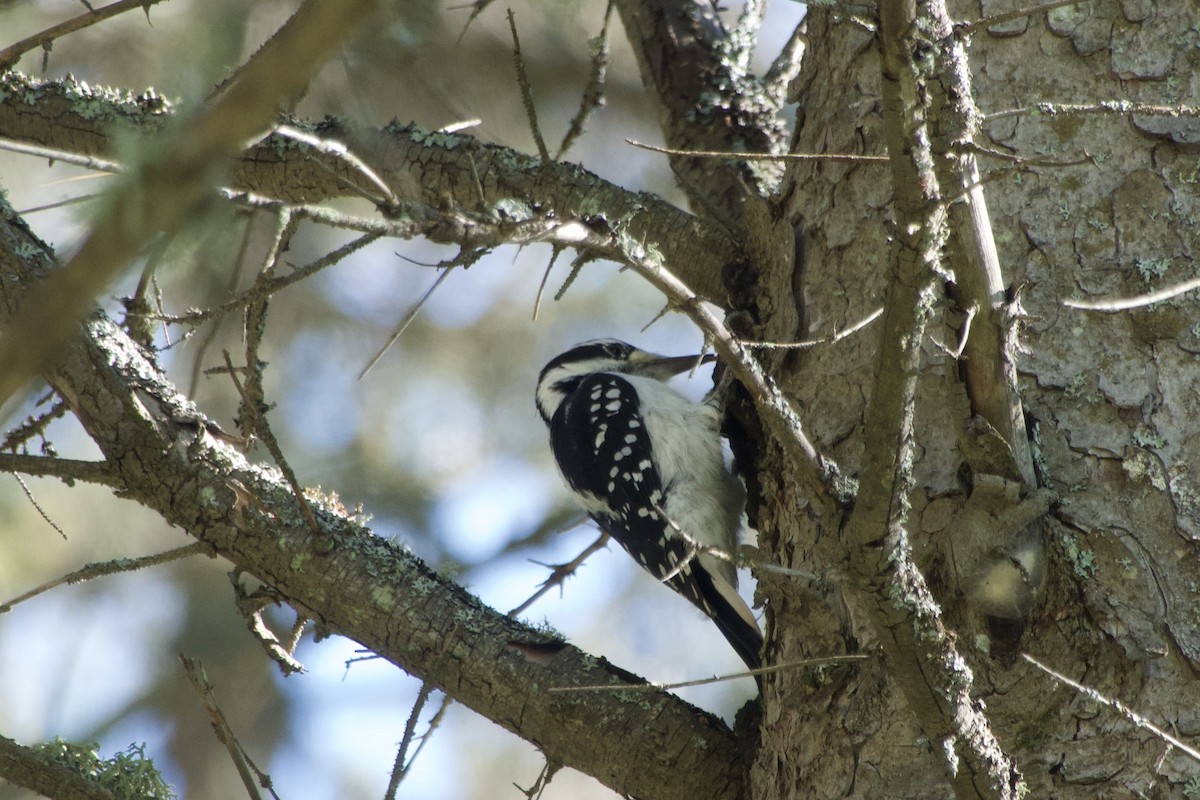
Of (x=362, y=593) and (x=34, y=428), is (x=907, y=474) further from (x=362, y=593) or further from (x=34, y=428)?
(x=34, y=428)

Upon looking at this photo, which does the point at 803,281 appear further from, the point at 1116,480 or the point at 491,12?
the point at 491,12

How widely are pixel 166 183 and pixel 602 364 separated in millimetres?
3676

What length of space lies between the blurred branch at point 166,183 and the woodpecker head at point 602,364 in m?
3.52

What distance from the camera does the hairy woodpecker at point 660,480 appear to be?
330cm

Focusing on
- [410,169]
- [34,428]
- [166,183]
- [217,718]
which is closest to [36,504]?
[34,428]

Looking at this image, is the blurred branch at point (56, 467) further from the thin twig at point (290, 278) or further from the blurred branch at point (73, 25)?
the blurred branch at point (73, 25)

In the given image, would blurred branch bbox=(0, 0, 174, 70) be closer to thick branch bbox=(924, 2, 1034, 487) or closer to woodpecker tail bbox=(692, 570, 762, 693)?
thick branch bbox=(924, 2, 1034, 487)

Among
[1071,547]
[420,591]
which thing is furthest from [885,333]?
[420,591]

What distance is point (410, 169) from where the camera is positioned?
9.93ft

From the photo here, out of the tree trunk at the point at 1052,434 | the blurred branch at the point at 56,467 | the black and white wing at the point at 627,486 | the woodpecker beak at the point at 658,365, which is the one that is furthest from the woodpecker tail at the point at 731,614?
the blurred branch at the point at 56,467

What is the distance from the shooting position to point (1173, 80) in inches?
87.3

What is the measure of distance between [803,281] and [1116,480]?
0.89 m

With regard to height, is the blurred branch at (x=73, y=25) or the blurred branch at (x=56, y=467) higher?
the blurred branch at (x=73, y=25)

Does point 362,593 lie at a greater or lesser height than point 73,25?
lesser
